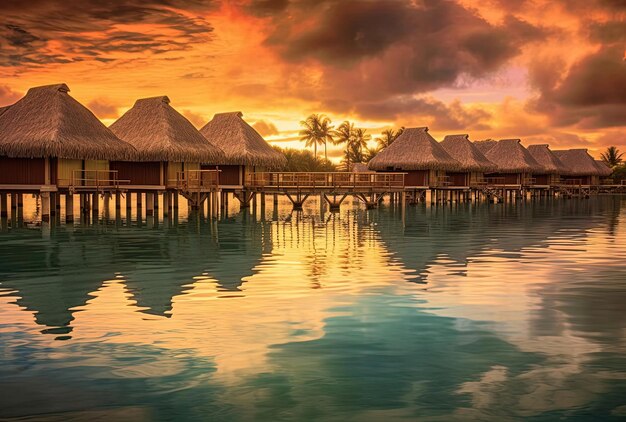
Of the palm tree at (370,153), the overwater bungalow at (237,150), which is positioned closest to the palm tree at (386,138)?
the palm tree at (370,153)

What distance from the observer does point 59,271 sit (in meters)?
17.0

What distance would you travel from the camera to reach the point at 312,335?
33.8 ft

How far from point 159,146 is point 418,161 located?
2252cm

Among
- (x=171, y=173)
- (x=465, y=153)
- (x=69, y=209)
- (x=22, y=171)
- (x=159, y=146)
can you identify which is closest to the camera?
(x=22, y=171)

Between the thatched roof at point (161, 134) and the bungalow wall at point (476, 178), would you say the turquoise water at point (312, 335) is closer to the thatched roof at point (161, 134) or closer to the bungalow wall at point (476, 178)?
the thatched roof at point (161, 134)

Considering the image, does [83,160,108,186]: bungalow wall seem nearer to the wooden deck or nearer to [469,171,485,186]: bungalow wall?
the wooden deck

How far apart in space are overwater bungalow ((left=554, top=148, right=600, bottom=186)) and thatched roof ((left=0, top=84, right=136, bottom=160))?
6639cm

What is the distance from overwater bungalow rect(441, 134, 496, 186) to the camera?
61688 mm

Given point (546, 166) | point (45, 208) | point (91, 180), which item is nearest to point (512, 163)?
point (546, 166)

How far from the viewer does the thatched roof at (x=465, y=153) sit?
6282 cm

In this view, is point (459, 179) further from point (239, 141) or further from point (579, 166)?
point (579, 166)

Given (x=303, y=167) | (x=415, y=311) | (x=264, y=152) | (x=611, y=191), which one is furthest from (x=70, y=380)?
(x=611, y=191)

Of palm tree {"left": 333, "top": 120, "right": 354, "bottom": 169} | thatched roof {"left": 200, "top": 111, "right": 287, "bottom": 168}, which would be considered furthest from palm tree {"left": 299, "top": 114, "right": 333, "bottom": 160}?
thatched roof {"left": 200, "top": 111, "right": 287, "bottom": 168}

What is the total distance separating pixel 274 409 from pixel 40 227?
26.0m
